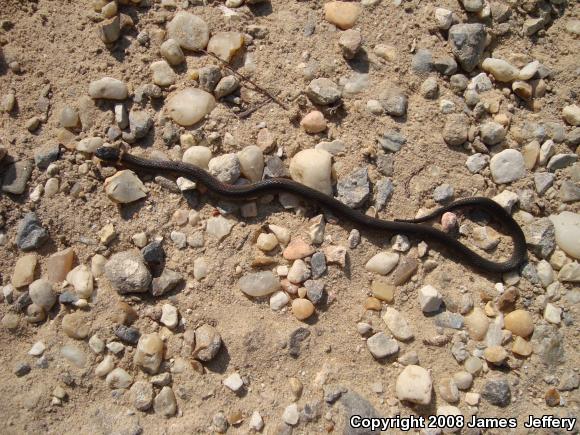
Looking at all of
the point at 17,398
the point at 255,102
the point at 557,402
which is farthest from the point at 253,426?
Answer: the point at 255,102

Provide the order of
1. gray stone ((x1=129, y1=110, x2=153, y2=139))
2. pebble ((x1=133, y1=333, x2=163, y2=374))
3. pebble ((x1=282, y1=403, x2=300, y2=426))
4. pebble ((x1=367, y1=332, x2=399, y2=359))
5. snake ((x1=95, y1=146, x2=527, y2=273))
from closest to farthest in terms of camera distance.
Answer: pebble ((x1=282, y1=403, x2=300, y2=426))
pebble ((x1=133, y1=333, x2=163, y2=374))
pebble ((x1=367, y1=332, x2=399, y2=359))
snake ((x1=95, y1=146, x2=527, y2=273))
gray stone ((x1=129, y1=110, x2=153, y2=139))

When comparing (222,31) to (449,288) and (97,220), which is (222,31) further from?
(449,288)

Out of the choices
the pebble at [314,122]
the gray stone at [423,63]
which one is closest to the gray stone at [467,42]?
A: the gray stone at [423,63]

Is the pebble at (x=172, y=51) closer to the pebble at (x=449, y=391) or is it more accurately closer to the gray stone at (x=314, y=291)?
the gray stone at (x=314, y=291)

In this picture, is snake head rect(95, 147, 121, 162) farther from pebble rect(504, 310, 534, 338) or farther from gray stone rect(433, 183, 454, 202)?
pebble rect(504, 310, 534, 338)

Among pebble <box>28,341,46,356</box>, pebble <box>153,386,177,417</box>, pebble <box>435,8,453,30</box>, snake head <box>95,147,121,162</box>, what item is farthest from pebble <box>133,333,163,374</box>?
pebble <box>435,8,453,30</box>

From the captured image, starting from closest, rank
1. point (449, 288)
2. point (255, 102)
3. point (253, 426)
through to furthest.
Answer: point (253, 426)
point (449, 288)
point (255, 102)

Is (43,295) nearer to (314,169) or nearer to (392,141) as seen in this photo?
(314,169)
